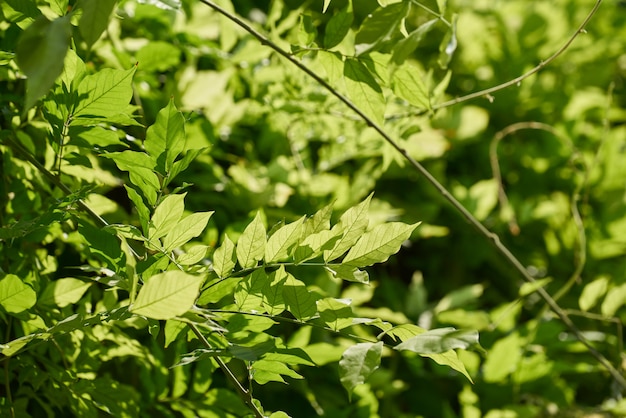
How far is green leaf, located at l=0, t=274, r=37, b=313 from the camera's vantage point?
2.15 feet

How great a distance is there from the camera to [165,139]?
2.26 feet

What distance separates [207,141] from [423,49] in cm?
95

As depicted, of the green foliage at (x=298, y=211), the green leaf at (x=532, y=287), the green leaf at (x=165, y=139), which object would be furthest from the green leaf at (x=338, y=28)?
the green leaf at (x=532, y=287)

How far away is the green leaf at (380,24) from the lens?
672 mm

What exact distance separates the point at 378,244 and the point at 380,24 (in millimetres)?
225

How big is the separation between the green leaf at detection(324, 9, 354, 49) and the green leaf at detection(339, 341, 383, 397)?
0.35 metres

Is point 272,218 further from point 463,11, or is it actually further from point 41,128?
point 463,11

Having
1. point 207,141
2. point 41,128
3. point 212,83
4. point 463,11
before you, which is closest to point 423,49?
point 463,11

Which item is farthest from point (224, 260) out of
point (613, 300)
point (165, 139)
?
Answer: point (613, 300)

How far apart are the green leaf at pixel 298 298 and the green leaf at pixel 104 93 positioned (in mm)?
257

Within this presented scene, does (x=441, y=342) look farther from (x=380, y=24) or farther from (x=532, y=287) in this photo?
(x=532, y=287)

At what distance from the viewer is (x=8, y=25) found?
0.86m

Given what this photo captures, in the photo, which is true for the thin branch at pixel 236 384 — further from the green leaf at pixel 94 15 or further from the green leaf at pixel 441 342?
the green leaf at pixel 94 15

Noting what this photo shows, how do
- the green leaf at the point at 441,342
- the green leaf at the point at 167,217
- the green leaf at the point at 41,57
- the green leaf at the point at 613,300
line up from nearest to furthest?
1. the green leaf at the point at 41,57
2. the green leaf at the point at 441,342
3. the green leaf at the point at 167,217
4. the green leaf at the point at 613,300
